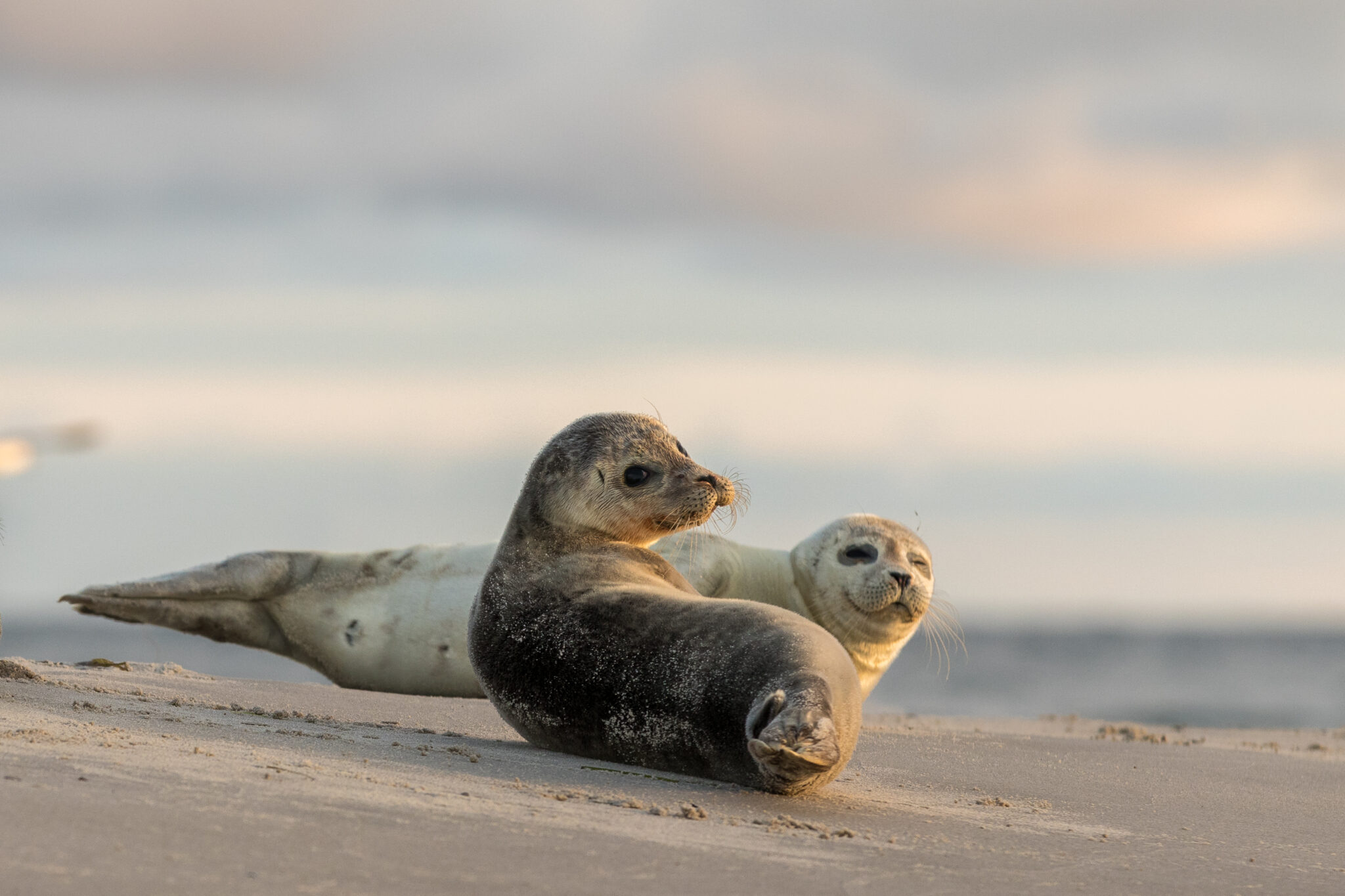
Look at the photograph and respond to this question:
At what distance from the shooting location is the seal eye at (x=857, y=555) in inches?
304

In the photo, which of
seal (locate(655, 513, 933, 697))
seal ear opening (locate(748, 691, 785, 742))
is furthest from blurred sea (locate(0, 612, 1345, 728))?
seal ear opening (locate(748, 691, 785, 742))

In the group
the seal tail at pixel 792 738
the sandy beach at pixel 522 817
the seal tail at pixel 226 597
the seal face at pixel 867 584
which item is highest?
the seal face at pixel 867 584

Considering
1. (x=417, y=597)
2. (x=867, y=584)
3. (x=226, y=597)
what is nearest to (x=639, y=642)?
(x=867, y=584)

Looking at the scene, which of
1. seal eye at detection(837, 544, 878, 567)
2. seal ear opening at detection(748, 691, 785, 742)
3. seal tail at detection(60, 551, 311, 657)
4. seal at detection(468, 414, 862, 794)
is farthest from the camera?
seal tail at detection(60, 551, 311, 657)

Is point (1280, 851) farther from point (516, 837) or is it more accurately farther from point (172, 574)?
point (172, 574)

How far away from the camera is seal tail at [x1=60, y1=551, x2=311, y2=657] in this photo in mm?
8625

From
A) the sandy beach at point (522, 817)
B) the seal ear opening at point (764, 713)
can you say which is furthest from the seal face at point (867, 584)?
the seal ear opening at point (764, 713)

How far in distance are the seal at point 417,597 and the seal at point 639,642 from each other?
7.61 feet

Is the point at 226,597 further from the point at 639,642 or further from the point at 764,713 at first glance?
the point at 764,713

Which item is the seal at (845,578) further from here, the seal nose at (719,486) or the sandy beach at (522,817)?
the seal nose at (719,486)

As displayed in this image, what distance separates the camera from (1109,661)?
3209 cm

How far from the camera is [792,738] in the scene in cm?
397

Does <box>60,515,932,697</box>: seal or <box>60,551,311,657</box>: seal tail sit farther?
<box>60,551,311,657</box>: seal tail

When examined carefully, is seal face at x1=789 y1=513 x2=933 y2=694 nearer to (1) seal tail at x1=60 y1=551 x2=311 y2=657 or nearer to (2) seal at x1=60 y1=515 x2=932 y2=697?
(2) seal at x1=60 y1=515 x2=932 y2=697
